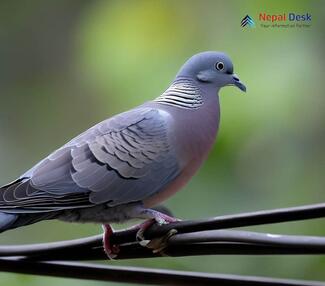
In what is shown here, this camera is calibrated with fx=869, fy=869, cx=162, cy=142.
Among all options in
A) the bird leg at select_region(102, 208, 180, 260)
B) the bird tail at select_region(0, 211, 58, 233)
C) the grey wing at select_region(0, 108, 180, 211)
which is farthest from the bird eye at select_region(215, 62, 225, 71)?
the bird tail at select_region(0, 211, 58, 233)

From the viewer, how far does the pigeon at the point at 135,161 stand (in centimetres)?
171

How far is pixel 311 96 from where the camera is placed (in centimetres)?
239

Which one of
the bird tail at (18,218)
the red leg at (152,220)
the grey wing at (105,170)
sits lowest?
the red leg at (152,220)

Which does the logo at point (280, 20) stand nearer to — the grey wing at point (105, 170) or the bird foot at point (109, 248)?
the grey wing at point (105, 170)

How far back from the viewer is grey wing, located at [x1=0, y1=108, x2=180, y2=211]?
1.69 m

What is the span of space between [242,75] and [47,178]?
73 cm

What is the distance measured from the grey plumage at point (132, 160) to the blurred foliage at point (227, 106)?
1.45 feet

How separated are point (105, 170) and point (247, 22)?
0.79 m

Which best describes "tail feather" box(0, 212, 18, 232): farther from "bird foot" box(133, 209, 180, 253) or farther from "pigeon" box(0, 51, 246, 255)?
"bird foot" box(133, 209, 180, 253)

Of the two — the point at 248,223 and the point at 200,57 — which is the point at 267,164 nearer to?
the point at 200,57

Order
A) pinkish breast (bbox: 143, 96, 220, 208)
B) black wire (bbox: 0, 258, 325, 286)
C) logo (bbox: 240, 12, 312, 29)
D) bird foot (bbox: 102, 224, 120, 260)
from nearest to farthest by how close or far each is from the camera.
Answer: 1. black wire (bbox: 0, 258, 325, 286)
2. bird foot (bbox: 102, 224, 120, 260)
3. pinkish breast (bbox: 143, 96, 220, 208)
4. logo (bbox: 240, 12, 312, 29)

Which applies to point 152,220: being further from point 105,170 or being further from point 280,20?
point 280,20

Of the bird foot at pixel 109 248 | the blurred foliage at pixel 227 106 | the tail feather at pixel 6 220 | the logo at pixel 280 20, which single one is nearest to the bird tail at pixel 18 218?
the tail feather at pixel 6 220

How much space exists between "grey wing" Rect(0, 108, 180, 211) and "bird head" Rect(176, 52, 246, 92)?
0.35 ft
